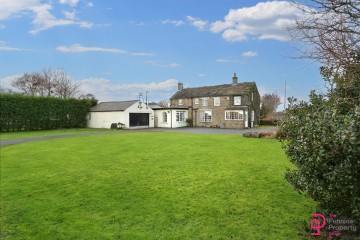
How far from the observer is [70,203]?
21.1ft

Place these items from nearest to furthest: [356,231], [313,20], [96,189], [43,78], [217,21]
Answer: [356,231], [313,20], [96,189], [217,21], [43,78]

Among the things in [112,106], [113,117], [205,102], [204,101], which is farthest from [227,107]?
[112,106]

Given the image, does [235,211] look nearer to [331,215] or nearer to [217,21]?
[331,215]

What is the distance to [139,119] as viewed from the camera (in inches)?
1580

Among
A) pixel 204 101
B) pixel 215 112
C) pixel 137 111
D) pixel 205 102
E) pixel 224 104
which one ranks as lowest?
pixel 215 112

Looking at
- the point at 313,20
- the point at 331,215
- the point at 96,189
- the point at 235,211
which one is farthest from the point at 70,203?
the point at 313,20

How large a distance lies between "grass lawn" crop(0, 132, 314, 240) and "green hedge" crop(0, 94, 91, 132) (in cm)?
2395

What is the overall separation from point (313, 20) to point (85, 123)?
4000 cm

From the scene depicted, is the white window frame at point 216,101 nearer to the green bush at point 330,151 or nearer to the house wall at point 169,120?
the house wall at point 169,120

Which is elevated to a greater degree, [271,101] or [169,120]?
[271,101]

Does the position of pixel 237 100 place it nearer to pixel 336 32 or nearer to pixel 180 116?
pixel 180 116

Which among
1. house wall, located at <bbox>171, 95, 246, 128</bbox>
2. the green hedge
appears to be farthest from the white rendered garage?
house wall, located at <bbox>171, 95, 246, 128</bbox>

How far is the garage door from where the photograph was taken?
38.8 m

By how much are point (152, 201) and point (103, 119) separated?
34.8m
